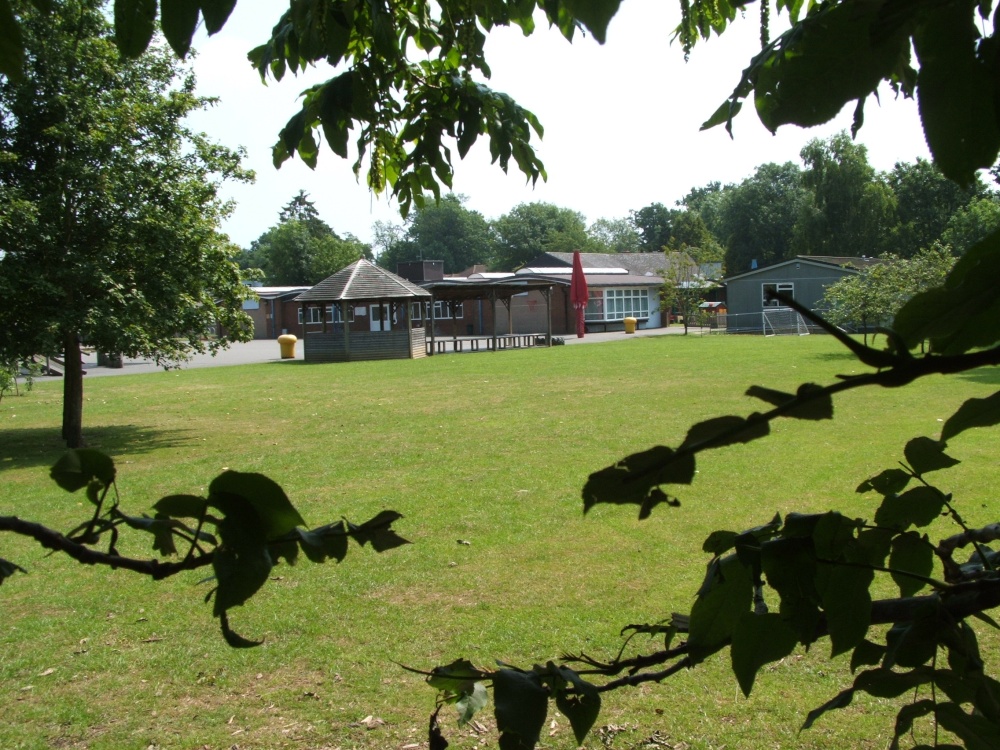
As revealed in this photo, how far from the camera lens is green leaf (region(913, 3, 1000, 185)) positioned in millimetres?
750

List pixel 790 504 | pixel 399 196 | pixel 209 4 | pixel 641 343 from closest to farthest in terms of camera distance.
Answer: pixel 209 4, pixel 399 196, pixel 790 504, pixel 641 343

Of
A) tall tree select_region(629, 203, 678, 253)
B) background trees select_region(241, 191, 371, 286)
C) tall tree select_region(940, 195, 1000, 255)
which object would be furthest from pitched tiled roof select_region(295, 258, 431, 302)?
tall tree select_region(629, 203, 678, 253)

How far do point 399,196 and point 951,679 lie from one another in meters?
2.15

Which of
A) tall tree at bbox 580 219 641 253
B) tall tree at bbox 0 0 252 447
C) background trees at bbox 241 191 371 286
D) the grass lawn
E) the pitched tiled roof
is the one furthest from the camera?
tall tree at bbox 580 219 641 253

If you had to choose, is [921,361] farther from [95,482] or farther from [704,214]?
[704,214]

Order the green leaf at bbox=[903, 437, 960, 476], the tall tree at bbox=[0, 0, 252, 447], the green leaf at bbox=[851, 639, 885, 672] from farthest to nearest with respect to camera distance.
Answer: the tall tree at bbox=[0, 0, 252, 447]
the green leaf at bbox=[903, 437, 960, 476]
the green leaf at bbox=[851, 639, 885, 672]

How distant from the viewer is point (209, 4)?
905mm

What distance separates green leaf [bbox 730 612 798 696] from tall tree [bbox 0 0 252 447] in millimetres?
12873

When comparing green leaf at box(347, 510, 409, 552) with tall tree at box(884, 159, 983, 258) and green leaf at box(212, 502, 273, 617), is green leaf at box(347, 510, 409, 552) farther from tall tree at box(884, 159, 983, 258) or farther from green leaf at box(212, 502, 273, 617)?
tall tree at box(884, 159, 983, 258)

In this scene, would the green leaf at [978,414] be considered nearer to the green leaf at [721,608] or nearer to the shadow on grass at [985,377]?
the green leaf at [721,608]

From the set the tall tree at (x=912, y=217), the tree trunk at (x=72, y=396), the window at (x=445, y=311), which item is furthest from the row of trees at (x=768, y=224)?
the tree trunk at (x=72, y=396)

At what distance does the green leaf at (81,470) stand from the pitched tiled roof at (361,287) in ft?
123

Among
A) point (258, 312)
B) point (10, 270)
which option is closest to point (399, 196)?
point (10, 270)

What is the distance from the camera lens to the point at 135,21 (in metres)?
0.92
